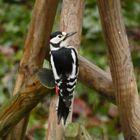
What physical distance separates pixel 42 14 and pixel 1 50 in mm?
2625

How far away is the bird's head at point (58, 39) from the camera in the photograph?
3180mm

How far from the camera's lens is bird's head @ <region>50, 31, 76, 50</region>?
3180mm

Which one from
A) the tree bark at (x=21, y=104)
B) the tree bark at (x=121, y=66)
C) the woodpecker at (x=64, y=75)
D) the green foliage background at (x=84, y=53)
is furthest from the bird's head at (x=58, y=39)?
the green foliage background at (x=84, y=53)

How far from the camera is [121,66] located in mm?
2877

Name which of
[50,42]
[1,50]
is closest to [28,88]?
[50,42]

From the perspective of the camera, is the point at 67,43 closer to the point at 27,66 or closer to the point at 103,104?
the point at 27,66

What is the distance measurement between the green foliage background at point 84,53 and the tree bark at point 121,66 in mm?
1464

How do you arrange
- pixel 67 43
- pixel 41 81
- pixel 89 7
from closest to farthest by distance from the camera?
pixel 41 81 < pixel 67 43 < pixel 89 7

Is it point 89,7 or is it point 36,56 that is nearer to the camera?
point 36,56

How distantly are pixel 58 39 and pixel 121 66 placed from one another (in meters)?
0.45

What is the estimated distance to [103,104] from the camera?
5.48 meters

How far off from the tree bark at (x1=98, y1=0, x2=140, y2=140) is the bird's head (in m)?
0.38

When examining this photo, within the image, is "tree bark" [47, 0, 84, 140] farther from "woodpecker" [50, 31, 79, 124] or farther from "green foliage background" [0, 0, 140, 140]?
"green foliage background" [0, 0, 140, 140]

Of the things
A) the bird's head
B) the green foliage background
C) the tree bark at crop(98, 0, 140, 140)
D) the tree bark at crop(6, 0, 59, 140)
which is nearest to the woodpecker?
the bird's head
